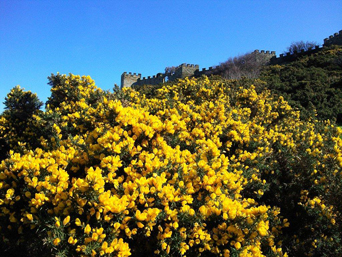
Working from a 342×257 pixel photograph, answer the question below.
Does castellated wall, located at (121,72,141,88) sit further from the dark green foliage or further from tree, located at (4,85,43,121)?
tree, located at (4,85,43,121)

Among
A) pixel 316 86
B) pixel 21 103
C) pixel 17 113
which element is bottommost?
pixel 17 113

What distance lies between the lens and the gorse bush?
190 centimetres

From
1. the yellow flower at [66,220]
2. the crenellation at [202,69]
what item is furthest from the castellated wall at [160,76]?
the yellow flower at [66,220]

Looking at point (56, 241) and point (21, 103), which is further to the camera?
point (21, 103)

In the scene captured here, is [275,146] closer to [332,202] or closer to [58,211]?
[332,202]

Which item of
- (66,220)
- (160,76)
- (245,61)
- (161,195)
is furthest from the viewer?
Answer: (160,76)

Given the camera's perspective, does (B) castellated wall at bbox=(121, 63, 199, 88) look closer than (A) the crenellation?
No

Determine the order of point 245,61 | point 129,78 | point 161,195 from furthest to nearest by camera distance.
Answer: point 129,78 < point 245,61 < point 161,195

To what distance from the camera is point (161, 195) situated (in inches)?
78.3

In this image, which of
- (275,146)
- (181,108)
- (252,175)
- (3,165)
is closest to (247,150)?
(252,175)

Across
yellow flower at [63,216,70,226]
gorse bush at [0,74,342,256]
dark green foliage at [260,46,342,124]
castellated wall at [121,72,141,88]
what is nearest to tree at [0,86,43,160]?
gorse bush at [0,74,342,256]

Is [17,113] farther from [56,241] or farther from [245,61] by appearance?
[245,61]

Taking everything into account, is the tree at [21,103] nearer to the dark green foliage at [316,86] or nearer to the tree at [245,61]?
the dark green foliage at [316,86]

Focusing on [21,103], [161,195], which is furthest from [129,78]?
[161,195]
